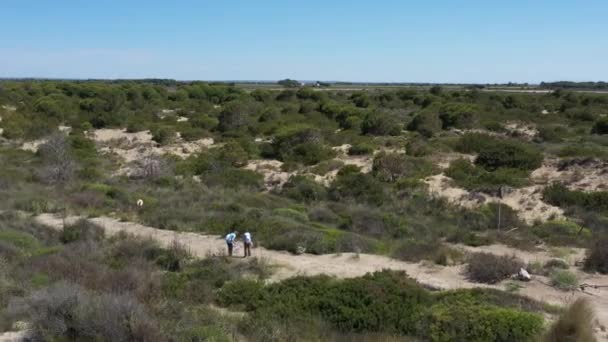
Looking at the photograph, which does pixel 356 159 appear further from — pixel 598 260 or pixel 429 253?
pixel 598 260

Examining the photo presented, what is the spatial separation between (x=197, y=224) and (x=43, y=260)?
6.11 metres

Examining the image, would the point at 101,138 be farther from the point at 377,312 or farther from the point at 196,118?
the point at 377,312

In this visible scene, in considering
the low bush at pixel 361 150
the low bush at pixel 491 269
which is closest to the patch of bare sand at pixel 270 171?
the low bush at pixel 361 150

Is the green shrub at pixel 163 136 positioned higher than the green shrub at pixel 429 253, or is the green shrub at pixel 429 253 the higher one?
the green shrub at pixel 163 136

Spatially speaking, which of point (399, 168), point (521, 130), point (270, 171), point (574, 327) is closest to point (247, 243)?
point (574, 327)

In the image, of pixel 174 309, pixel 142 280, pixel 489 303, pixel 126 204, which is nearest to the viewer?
pixel 174 309

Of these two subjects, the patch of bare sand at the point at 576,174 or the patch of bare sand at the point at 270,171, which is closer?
the patch of bare sand at the point at 576,174

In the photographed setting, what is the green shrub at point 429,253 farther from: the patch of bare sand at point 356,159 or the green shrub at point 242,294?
the patch of bare sand at point 356,159

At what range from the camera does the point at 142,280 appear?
10586 mm

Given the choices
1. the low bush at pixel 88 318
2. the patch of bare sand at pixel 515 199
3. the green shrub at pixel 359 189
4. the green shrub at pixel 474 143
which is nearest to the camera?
the low bush at pixel 88 318

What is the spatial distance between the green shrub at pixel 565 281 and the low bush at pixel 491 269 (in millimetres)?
825

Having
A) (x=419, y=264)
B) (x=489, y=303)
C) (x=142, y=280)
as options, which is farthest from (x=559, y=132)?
(x=142, y=280)

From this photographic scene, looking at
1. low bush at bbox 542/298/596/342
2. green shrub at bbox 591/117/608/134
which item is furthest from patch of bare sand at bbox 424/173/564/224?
green shrub at bbox 591/117/608/134

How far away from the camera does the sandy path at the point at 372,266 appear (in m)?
11.7
